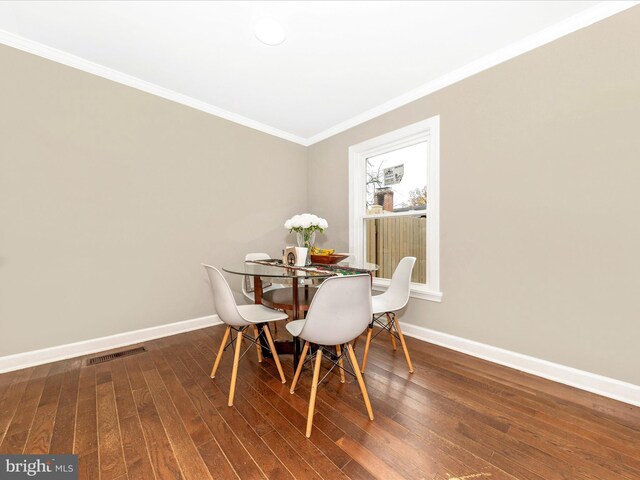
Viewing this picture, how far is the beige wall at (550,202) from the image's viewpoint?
72.9 inches

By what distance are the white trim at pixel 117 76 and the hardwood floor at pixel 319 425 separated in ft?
8.91

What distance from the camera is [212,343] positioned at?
2.83 meters

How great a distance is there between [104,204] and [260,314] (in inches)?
77.7

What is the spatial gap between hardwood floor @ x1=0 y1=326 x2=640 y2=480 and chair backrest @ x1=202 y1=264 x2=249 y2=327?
54 cm

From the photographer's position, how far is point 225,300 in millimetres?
1894

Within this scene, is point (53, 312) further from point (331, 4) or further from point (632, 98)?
point (632, 98)

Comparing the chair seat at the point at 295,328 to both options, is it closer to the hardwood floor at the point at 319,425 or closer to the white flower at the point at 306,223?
the hardwood floor at the point at 319,425

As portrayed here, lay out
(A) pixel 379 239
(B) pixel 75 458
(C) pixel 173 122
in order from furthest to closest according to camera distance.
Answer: (A) pixel 379 239 → (C) pixel 173 122 → (B) pixel 75 458

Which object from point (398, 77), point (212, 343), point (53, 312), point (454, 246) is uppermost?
point (398, 77)

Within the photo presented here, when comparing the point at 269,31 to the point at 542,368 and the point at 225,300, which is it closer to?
the point at 225,300

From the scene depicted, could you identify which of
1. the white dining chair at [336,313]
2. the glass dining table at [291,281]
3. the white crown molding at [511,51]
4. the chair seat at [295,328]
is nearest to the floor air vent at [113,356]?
the glass dining table at [291,281]

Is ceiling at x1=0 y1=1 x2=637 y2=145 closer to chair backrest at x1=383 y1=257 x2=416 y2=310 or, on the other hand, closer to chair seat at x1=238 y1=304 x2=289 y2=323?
chair backrest at x1=383 y1=257 x2=416 y2=310

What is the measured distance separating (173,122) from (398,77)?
2.53m

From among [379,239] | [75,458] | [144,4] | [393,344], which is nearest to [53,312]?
[75,458]
